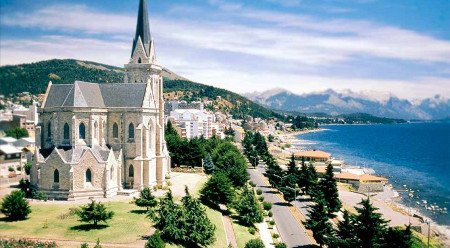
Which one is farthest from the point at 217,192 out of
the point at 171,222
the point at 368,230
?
the point at 368,230

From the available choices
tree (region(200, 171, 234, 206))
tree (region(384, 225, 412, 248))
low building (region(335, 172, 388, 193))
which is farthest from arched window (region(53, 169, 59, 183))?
low building (region(335, 172, 388, 193))

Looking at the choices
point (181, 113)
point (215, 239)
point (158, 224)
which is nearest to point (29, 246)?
point (158, 224)

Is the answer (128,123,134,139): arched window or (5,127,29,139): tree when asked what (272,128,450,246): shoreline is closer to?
(128,123,134,139): arched window

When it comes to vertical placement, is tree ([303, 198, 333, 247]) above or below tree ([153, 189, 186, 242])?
below

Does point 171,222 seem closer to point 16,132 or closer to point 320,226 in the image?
point 320,226

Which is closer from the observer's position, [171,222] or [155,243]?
[155,243]

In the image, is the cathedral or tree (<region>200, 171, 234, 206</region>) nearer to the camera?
the cathedral

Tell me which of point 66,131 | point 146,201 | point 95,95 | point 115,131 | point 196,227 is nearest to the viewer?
point 196,227
